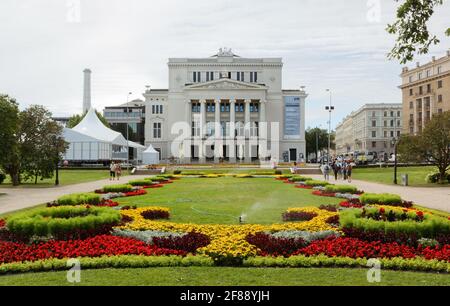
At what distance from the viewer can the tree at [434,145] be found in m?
34.9

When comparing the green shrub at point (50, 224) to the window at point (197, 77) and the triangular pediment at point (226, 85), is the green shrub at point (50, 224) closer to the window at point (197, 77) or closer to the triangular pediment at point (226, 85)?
the triangular pediment at point (226, 85)

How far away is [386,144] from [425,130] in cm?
9865

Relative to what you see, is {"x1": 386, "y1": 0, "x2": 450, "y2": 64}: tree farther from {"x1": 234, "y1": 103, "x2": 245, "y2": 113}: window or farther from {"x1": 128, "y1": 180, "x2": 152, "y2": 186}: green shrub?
{"x1": 234, "y1": 103, "x2": 245, "y2": 113}: window

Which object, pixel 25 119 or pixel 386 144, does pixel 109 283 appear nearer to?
pixel 25 119

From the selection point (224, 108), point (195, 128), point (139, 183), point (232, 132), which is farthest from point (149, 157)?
point (139, 183)

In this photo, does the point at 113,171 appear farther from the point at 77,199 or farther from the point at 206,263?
the point at 206,263

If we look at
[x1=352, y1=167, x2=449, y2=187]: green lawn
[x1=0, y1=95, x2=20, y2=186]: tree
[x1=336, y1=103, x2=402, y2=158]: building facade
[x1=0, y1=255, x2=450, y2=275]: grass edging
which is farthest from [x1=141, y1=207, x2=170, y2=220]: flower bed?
[x1=336, y1=103, x2=402, y2=158]: building facade

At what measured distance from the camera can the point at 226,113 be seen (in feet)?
288

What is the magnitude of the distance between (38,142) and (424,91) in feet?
277

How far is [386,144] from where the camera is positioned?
5074 inches

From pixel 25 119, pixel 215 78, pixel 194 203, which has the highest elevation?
pixel 215 78

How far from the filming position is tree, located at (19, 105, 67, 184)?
112 feet

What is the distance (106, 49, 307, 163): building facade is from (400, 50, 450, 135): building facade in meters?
26.9

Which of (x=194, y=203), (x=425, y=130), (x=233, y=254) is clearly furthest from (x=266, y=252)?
(x=425, y=130)
